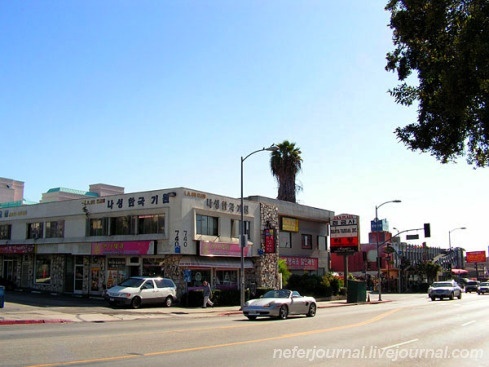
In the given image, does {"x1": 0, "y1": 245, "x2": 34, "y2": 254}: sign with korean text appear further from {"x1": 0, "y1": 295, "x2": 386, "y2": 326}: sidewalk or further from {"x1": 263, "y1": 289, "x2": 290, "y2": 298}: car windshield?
{"x1": 263, "y1": 289, "x2": 290, "y2": 298}: car windshield

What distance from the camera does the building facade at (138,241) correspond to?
3172cm

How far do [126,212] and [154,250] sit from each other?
3792 mm

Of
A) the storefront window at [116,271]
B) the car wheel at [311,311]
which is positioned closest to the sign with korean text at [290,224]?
the storefront window at [116,271]

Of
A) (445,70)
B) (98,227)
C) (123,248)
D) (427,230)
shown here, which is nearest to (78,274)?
(98,227)

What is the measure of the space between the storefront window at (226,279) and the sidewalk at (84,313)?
5198 millimetres

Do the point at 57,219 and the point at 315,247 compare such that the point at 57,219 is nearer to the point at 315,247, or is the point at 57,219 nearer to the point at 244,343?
the point at 315,247

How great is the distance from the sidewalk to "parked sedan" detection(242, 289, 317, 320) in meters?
4.69

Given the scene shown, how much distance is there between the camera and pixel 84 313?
24.1 meters

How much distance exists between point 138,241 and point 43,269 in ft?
34.9

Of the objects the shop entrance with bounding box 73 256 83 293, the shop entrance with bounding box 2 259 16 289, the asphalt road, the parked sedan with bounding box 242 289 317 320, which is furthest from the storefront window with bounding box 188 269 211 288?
the shop entrance with bounding box 2 259 16 289

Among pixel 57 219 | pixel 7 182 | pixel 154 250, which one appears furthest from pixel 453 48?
pixel 7 182

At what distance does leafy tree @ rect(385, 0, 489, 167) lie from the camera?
324 inches

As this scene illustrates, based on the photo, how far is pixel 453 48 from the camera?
891cm

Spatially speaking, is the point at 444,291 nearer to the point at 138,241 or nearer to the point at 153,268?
the point at 153,268
